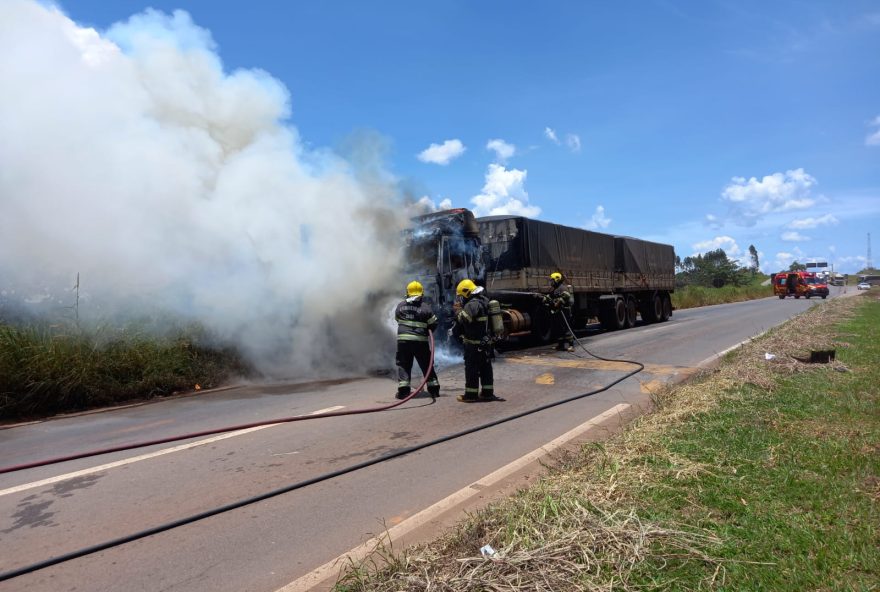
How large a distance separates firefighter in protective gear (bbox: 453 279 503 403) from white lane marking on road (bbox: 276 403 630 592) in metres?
1.80

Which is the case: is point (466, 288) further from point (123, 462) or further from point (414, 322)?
point (123, 462)

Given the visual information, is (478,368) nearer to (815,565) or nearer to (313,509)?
(313,509)

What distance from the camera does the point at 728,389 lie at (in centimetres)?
646

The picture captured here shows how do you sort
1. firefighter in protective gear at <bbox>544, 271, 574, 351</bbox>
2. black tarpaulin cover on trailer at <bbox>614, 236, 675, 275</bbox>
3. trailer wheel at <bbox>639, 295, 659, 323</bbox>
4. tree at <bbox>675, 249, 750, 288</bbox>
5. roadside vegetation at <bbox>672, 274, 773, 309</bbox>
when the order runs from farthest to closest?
tree at <bbox>675, 249, 750, 288</bbox>
roadside vegetation at <bbox>672, 274, 773, 309</bbox>
trailer wheel at <bbox>639, 295, 659, 323</bbox>
black tarpaulin cover on trailer at <bbox>614, 236, 675, 275</bbox>
firefighter in protective gear at <bbox>544, 271, 574, 351</bbox>

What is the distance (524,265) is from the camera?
45.2 ft

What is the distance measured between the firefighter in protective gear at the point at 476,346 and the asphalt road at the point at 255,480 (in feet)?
1.04

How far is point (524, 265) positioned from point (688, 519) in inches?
427

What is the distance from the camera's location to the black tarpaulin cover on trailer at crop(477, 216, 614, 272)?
1382cm

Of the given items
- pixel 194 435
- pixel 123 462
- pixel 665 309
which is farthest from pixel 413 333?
pixel 665 309

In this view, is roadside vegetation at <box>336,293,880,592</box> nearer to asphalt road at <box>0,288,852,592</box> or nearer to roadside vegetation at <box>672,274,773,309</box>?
asphalt road at <box>0,288,852,592</box>

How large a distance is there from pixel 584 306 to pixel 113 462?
13906 mm

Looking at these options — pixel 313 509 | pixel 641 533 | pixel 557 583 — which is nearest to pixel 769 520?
pixel 641 533

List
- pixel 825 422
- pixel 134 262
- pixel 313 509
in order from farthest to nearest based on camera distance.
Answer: pixel 134 262 → pixel 825 422 → pixel 313 509

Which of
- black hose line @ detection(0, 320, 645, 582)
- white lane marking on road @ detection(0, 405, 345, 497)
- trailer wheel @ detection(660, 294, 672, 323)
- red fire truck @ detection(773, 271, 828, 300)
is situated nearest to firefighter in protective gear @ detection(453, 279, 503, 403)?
black hose line @ detection(0, 320, 645, 582)
